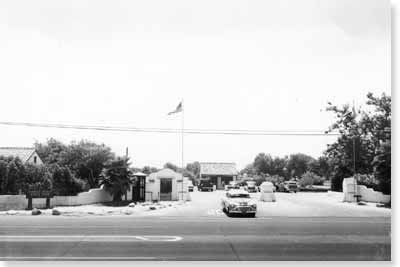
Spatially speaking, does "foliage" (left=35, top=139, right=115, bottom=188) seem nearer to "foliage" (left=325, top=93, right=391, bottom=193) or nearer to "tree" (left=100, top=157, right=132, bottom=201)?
"tree" (left=100, top=157, right=132, bottom=201)

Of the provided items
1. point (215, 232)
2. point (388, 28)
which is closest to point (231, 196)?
point (215, 232)

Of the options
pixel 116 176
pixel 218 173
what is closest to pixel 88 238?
pixel 116 176

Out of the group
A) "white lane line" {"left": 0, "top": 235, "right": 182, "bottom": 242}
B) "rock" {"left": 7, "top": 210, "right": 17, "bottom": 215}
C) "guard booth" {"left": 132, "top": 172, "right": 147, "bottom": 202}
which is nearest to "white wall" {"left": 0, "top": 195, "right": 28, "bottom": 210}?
"rock" {"left": 7, "top": 210, "right": 17, "bottom": 215}

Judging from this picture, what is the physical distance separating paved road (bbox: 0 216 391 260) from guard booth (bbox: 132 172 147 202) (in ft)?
40.0

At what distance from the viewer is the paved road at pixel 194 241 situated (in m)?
10.1

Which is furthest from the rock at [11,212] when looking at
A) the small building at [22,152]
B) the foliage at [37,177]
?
the small building at [22,152]

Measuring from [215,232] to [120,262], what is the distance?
4.98m

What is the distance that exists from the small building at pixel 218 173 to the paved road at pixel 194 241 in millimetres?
43840

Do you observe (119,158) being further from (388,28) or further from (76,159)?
(388,28)

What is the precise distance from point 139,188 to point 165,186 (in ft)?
6.48

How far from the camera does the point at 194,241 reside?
38.7 ft

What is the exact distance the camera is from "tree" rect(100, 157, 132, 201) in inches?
1065

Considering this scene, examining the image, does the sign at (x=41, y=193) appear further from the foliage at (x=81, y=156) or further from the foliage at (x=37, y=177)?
the foliage at (x=81, y=156)

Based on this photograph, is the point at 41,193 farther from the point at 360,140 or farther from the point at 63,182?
the point at 360,140
